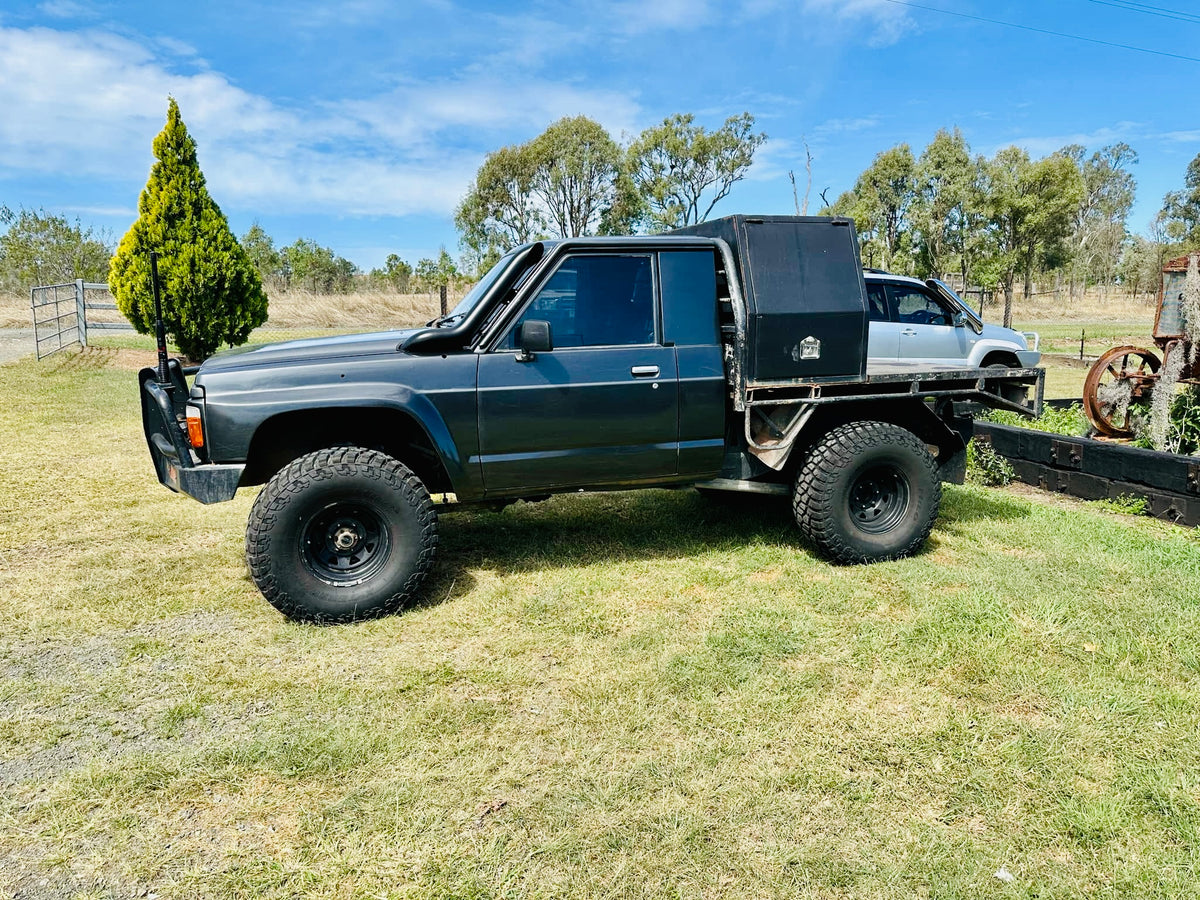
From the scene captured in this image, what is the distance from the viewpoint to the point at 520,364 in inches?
164

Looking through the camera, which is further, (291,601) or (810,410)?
(810,410)

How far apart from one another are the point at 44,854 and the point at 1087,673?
3.86 m

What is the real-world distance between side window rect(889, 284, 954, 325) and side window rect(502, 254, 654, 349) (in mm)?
6494

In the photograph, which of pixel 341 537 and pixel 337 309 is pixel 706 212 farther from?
pixel 341 537

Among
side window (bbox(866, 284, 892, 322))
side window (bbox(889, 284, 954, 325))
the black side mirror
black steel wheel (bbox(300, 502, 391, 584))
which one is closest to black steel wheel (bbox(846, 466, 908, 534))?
the black side mirror

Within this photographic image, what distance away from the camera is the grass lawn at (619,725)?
2316 millimetres

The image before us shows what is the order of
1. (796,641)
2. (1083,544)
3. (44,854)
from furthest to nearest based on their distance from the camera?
(1083,544) → (796,641) → (44,854)

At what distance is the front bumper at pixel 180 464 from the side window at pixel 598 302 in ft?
5.22

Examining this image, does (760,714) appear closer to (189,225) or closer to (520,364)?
(520,364)

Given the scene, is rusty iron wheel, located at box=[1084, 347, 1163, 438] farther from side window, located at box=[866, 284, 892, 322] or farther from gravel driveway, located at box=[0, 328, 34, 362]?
gravel driveway, located at box=[0, 328, 34, 362]

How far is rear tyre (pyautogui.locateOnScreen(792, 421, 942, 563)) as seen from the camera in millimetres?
4602

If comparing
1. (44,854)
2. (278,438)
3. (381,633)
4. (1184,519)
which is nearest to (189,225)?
(278,438)

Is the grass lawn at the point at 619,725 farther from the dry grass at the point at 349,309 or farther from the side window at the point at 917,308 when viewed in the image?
the dry grass at the point at 349,309

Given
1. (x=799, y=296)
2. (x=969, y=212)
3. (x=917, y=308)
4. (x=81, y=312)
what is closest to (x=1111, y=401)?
(x=917, y=308)
